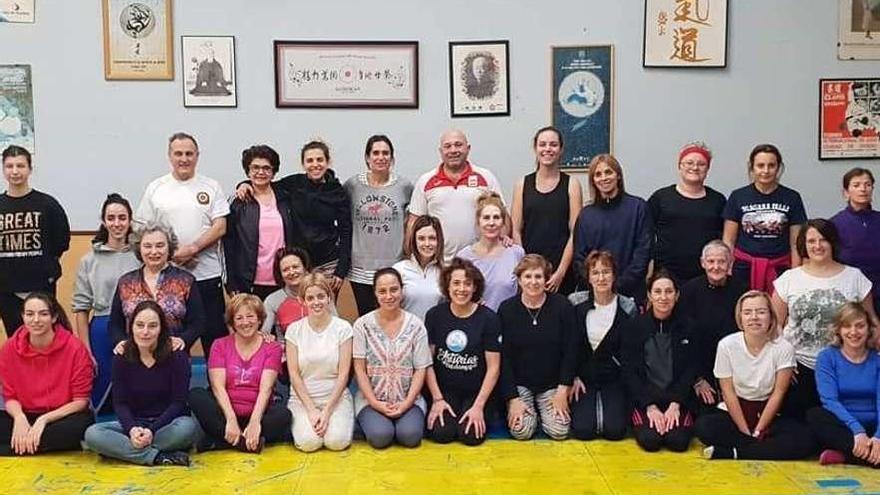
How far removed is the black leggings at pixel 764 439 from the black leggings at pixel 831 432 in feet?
0.15

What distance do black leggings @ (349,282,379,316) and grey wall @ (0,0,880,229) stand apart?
1058mm

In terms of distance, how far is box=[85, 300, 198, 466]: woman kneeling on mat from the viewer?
4.37 metres

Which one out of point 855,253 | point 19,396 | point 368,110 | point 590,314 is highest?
point 368,110

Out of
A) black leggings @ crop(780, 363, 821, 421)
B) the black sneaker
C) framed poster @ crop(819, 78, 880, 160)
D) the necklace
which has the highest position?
framed poster @ crop(819, 78, 880, 160)

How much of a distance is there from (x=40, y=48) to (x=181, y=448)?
2996 millimetres

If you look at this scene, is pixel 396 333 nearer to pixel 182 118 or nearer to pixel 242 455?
pixel 242 455

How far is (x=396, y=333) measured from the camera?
4840 mm

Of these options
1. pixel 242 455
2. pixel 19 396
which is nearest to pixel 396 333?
pixel 242 455

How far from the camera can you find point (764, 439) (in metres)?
4.47

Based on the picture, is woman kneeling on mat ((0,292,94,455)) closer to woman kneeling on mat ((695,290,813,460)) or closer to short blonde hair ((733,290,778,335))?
woman kneeling on mat ((695,290,813,460))

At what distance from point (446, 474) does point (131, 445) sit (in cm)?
145

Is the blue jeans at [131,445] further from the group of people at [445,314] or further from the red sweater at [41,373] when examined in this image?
the red sweater at [41,373]

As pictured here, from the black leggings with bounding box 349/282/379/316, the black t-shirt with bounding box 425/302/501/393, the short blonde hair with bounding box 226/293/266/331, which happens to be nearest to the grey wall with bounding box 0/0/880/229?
the black leggings with bounding box 349/282/379/316

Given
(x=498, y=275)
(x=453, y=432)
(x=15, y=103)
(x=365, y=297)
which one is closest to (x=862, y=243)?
(x=498, y=275)
